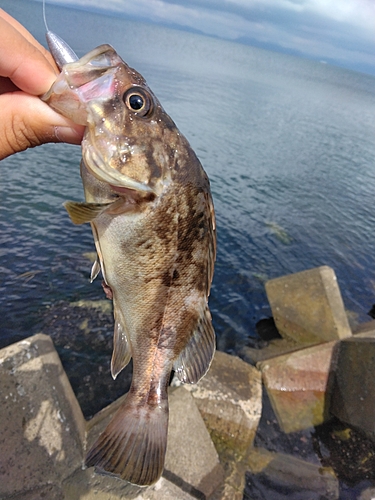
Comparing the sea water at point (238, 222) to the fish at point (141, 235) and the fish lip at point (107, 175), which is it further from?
the fish lip at point (107, 175)

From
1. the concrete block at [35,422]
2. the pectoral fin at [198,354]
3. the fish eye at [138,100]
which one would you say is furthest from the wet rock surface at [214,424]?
the fish eye at [138,100]

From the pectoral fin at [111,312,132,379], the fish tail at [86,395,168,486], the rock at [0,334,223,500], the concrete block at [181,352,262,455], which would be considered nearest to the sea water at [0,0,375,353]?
the concrete block at [181,352,262,455]

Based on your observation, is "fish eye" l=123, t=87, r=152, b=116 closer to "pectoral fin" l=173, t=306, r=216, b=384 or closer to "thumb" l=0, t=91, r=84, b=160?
"thumb" l=0, t=91, r=84, b=160

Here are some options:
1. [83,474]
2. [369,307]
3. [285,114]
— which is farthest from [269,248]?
[285,114]

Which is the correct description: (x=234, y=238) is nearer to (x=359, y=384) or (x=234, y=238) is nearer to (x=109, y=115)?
(x=359, y=384)

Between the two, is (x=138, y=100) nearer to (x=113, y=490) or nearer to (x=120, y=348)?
(x=120, y=348)

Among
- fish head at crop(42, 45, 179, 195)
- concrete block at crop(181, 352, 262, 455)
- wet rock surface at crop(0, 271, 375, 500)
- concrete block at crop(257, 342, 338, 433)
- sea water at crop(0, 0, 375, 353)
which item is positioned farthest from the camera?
sea water at crop(0, 0, 375, 353)
